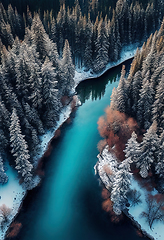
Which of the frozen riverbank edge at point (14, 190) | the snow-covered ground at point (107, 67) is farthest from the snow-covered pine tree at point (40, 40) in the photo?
the snow-covered ground at point (107, 67)

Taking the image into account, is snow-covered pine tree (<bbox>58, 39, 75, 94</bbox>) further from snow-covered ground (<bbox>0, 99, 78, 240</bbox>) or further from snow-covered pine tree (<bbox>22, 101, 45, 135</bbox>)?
snow-covered ground (<bbox>0, 99, 78, 240</bbox>)

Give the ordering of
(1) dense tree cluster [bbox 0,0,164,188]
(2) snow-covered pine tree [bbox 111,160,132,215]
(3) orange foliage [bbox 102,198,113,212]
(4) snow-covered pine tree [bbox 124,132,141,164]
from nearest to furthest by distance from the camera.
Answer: (2) snow-covered pine tree [bbox 111,160,132,215]
(4) snow-covered pine tree [bbox 124,132,141,164]
(3) orange foliage [bbox 102,198,113,212]
(1) dense tree cluster [bbox 0,0,164,188]

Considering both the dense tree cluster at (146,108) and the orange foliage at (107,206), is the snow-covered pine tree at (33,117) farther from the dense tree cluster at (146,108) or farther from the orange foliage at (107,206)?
the orange foliage at (107,206)

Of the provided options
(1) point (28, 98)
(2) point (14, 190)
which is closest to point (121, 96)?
(1) point (28, 98)

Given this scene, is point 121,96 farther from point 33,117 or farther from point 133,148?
point 33,117

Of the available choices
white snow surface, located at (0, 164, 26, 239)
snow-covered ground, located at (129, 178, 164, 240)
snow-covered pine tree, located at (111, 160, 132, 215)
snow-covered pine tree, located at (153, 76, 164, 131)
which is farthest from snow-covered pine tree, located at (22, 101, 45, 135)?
snow-covered pine tree, located at (153, 76, 164, 131)

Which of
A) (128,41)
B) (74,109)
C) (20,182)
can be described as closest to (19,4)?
(128,41)
